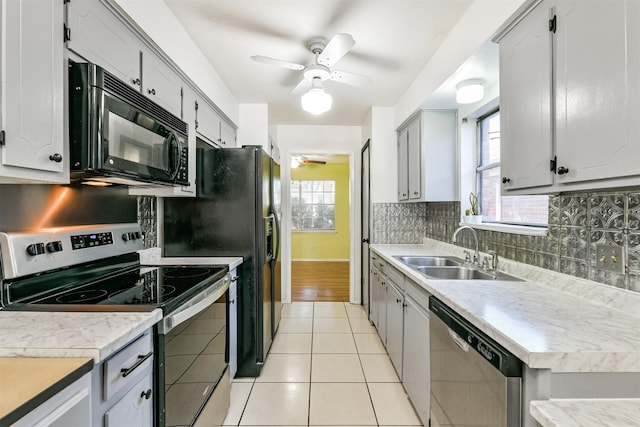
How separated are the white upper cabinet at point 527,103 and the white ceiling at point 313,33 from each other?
1.70 ft

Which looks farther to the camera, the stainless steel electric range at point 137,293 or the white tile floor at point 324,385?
the white tile floor at point 324,385

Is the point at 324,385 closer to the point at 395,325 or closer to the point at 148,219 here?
the point at 395,325

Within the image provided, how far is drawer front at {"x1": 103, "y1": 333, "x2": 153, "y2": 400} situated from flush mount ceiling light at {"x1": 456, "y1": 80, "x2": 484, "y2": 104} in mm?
2382

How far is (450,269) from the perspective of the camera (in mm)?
2402

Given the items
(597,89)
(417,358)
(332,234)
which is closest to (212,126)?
(417,358)

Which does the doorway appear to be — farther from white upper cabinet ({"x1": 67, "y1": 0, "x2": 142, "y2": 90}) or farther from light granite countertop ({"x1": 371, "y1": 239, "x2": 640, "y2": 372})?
white upper cabinet ({"x1": 67, "y1": 0, "x2": 142, "y2": 90})

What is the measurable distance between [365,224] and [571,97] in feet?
9.58

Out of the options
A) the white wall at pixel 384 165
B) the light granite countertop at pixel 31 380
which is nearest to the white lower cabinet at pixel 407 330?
the white wall at pixel 384 165

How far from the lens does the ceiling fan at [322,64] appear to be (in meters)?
1.91

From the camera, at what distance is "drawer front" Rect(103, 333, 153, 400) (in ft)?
3.08

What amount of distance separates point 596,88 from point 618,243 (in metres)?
0.66

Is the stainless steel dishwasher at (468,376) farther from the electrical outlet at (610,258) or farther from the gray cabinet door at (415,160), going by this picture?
the gray cabinet door at (415,160)

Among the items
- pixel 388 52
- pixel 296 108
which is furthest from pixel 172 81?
pixel 296 108

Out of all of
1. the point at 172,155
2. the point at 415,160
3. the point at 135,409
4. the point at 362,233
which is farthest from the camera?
the point at 362,233
